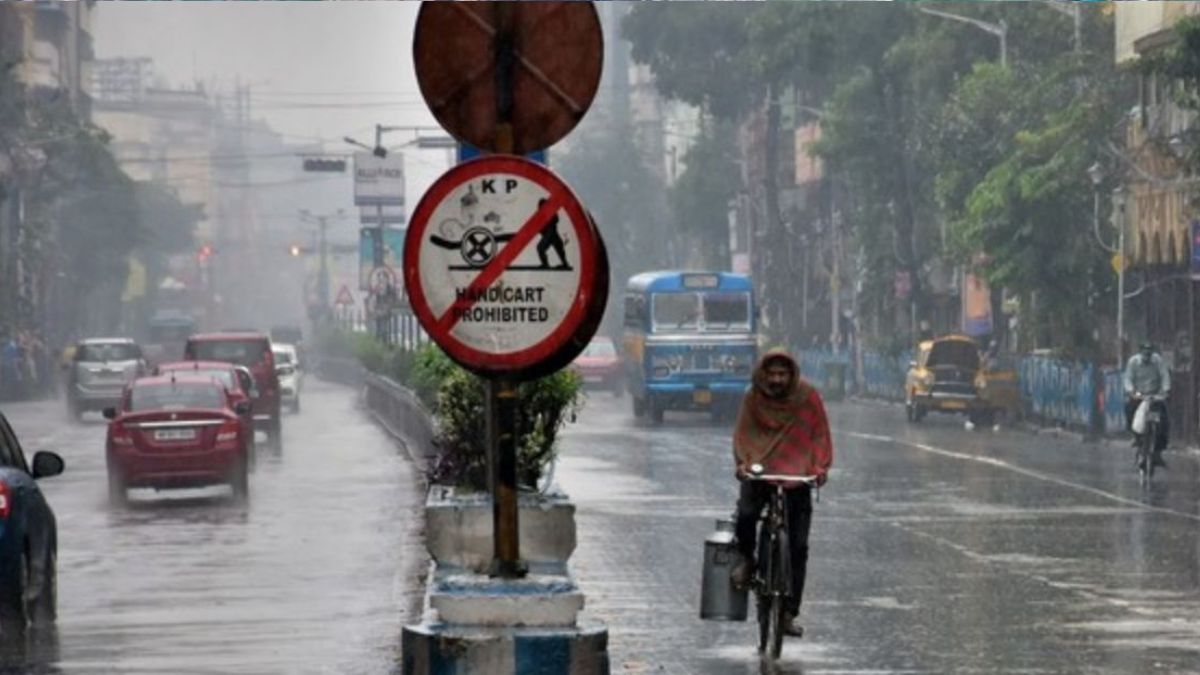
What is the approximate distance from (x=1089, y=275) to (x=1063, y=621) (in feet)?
139

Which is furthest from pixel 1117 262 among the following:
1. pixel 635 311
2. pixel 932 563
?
pixel 932 563

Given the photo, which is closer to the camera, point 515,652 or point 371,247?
point 515,652

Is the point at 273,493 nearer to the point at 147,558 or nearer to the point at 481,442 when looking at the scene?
the point at 147,558

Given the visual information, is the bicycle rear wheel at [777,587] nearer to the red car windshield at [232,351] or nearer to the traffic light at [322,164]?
the red car windshield at [232,351]

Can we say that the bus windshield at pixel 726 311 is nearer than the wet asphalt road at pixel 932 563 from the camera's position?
No

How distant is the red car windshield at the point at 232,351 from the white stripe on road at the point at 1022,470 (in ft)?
32.2

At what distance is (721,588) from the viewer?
1770 cm

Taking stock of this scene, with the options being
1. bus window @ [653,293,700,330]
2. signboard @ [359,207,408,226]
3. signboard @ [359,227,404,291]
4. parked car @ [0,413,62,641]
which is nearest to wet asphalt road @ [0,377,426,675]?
parked car @ [0,413,62,641]

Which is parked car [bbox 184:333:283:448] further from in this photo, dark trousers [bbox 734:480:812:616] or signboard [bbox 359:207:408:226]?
signboard [bbox 359:207:408:226]

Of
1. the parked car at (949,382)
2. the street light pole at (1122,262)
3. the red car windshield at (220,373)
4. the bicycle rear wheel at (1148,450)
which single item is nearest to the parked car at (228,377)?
the red car windshield at (220,373)

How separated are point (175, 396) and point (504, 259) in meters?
28.0

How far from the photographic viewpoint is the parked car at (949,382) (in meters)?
61.2

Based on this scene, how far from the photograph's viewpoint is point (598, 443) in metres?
50.6

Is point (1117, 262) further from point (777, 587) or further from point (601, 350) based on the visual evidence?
point (777, 587)
